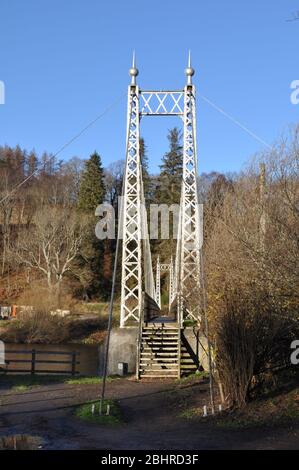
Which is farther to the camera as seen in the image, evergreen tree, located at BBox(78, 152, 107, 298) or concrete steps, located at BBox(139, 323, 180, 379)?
evergreen tree, located at BBox(78, 152, 107, 298)

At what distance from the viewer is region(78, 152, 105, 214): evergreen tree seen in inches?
1633

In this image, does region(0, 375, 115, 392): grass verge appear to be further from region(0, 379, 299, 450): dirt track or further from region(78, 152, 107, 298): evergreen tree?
region(78, 152, 107, 298): evergreen tree

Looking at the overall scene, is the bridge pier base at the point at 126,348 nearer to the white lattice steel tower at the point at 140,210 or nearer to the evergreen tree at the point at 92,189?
the white lattice steel tower at the point at 140,210

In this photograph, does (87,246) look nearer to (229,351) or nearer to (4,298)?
(4,298)

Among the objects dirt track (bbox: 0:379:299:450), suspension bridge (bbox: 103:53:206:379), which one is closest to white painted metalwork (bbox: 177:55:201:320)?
suspension bridge (bbox: 103:53:206:379)

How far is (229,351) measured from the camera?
27.8 ft

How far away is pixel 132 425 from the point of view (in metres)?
8.01

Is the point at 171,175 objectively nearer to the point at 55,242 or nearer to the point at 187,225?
the point at 55,242

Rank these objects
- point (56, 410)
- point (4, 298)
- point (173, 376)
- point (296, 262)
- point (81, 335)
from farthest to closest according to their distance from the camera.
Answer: point (4, 298)
point (81, 335)
point (173, 376)
point (56, 410)
point (296, 262)

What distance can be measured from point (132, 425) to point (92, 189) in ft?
115

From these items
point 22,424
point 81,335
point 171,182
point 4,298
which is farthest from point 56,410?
point 171,182

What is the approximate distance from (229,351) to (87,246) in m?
30.2

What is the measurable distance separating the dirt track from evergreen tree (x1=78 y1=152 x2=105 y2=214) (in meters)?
30.4
